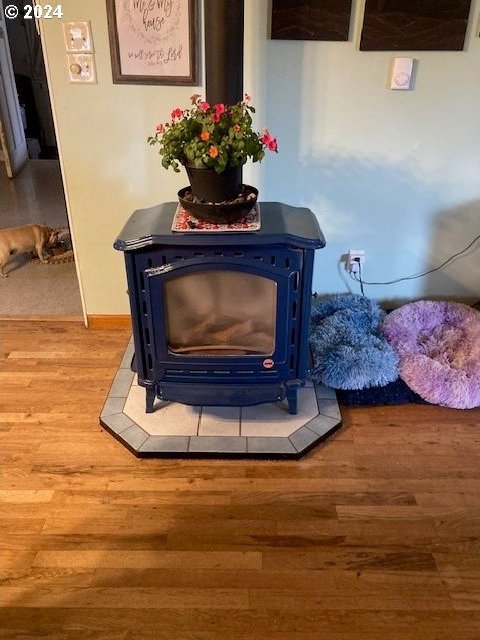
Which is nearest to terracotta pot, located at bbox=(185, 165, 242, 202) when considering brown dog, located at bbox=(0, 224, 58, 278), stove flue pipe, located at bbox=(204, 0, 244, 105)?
stove flue pipe, located at bbox=(204, 0, 244, 105)

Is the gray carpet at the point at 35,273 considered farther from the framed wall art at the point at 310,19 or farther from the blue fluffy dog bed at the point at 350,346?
the framed wall art at the point at 310,19

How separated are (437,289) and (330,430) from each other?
1.09 m

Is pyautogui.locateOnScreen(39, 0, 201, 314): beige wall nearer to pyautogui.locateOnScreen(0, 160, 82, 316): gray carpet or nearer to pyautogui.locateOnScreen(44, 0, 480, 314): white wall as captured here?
pyautogui.locateOnScreen(44, 0, 480, 314): white wall

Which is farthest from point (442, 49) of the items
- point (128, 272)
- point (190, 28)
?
point (128, 272)

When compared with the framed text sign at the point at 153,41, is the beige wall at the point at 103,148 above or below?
below


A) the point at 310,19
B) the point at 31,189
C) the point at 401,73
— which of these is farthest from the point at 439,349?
the point at 31,189

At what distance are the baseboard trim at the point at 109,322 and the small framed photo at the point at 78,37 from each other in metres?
1.15

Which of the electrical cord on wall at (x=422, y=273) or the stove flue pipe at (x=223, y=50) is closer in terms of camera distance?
the stove flue pipe at (x=223, y=50)

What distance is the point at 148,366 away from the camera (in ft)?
5.66

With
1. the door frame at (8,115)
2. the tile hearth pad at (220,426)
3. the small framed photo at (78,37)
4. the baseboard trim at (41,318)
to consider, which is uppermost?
the small framed photo at (78,37)

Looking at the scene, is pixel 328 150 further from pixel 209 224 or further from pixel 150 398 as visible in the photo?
pixel 150 398

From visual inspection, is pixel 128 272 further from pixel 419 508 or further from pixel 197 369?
pixel 419 508

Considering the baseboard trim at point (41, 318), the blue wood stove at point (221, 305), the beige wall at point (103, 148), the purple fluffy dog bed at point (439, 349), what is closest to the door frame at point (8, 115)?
the baseboard trim at point (41, 318)

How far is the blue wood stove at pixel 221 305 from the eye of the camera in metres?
1.51
